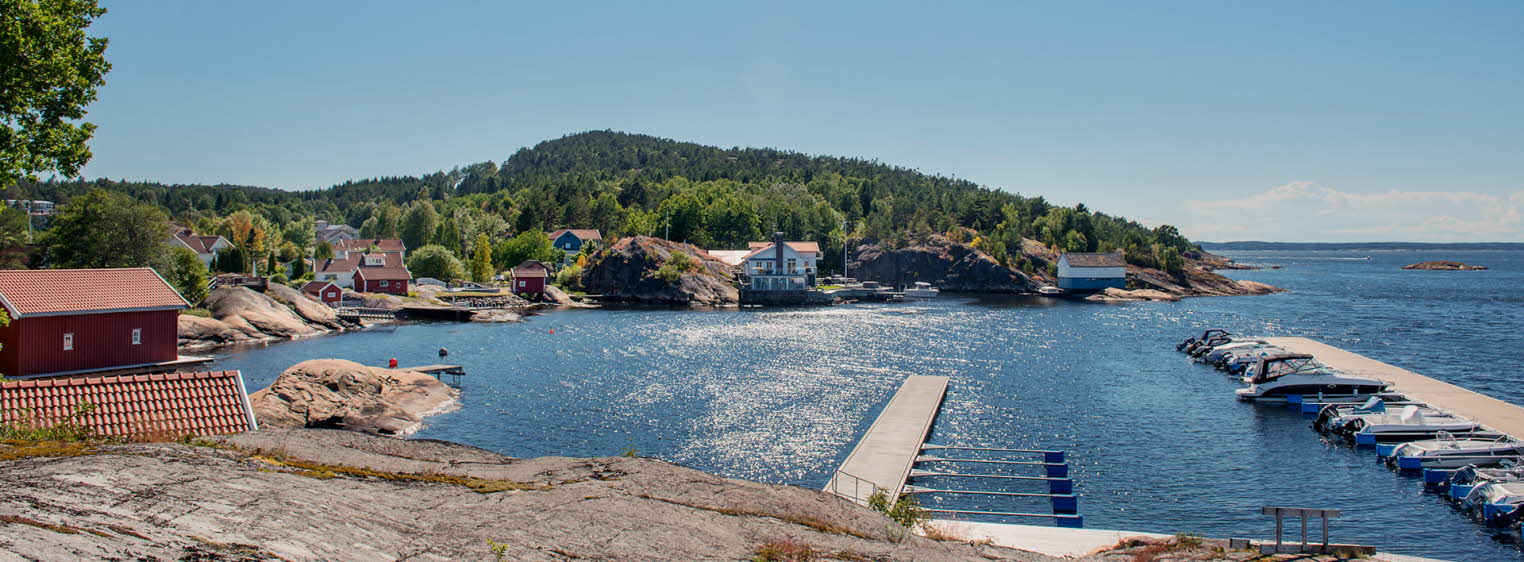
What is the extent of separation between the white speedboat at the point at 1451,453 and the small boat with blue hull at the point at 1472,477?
52.6 inches

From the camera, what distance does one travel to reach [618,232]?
16138cm

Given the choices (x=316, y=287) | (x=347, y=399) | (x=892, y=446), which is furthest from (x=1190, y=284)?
(x=347, y=399)

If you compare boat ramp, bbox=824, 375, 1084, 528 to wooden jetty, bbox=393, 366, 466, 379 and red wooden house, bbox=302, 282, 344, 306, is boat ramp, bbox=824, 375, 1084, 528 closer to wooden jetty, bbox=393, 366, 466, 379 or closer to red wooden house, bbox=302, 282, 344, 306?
wooden jetty, bbox=393, 366, 466, 379

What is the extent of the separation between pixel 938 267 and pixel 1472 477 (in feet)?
409

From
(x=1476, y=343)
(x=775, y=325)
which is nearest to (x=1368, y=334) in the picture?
(x=1476, y=343)

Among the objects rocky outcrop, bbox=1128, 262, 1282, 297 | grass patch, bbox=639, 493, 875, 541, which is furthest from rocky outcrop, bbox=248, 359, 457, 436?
rocky outcrop, bbox=1128, 262, 1282, 297

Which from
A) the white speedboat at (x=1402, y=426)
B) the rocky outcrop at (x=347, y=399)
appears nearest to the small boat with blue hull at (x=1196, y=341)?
the white speedboat at (x=1402, y=426)

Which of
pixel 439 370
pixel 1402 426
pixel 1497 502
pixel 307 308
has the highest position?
pixel 307 308

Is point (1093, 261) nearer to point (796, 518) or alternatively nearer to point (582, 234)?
point (582, 234)

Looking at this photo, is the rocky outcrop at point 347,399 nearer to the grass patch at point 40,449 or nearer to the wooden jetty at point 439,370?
the wooden jetty at point 439,370

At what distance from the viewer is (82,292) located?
42188 mm

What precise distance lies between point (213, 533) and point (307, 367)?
34.1 m

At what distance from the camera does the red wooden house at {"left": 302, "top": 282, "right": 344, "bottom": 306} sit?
294ft

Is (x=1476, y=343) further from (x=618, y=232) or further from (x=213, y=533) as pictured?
(x=618, y=232)
